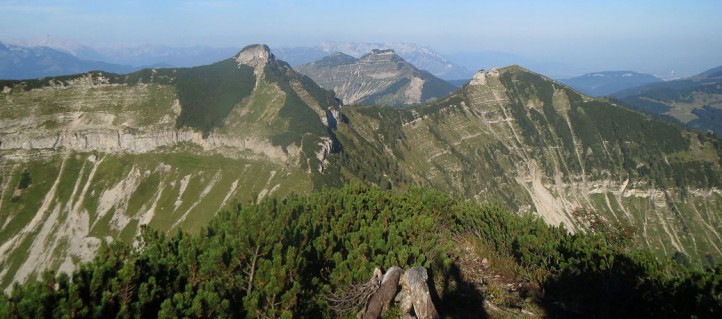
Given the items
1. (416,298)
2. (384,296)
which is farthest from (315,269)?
(416,298)

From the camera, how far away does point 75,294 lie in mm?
18438

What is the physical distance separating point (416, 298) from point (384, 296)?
1.95 metres

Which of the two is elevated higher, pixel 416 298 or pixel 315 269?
pixel 416 298

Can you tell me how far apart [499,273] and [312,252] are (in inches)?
710

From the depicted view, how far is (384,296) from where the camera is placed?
23297mm

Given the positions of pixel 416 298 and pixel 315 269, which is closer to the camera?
pixel 416 298

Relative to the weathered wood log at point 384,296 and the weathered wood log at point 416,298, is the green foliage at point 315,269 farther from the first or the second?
the weathered wood log at point 416,298

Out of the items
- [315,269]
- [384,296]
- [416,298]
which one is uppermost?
[416,298]

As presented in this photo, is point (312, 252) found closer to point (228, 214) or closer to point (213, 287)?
point (213, 287)

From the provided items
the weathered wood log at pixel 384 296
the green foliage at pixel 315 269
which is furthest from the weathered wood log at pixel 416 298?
the green foliage at pixel 315 269

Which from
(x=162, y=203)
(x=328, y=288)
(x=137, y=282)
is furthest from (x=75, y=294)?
(x=162, y=203)

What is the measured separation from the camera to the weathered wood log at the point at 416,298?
72.7 feet

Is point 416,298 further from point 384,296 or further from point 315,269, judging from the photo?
point 315,269

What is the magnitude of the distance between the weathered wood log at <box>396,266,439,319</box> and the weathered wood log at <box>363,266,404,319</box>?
0.61 m
